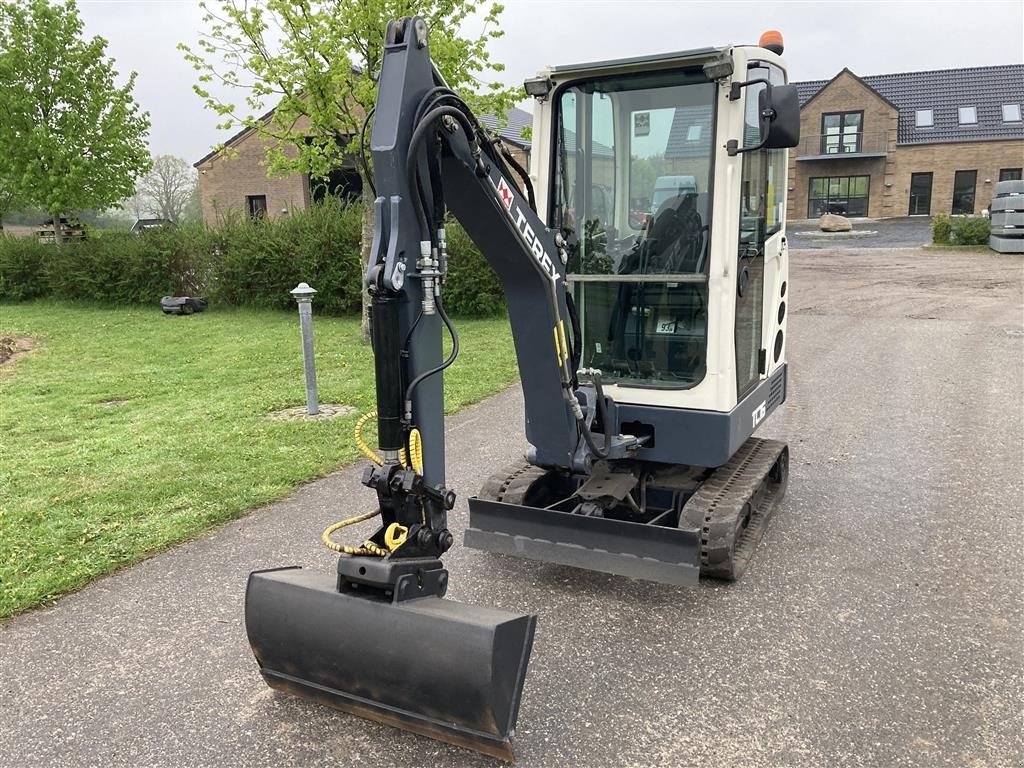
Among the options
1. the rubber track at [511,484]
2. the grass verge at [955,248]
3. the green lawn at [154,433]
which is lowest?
the green lawn at [154,433]

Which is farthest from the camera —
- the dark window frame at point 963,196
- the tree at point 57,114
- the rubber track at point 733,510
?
the dark window frame at point 963,196

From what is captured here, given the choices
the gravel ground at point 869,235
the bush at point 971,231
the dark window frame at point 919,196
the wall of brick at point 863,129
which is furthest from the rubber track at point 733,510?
the dark window frame at point 919,196

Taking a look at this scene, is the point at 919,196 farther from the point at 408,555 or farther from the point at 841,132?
the point at 408,555

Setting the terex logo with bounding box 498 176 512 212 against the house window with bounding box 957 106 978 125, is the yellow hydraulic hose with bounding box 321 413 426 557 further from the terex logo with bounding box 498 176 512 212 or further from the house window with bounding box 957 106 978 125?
the house window with bounding box 957 106 978 125

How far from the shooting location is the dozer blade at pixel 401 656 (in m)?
2.65

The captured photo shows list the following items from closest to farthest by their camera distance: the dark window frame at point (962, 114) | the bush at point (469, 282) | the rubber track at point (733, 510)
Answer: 1. the rubber track at point (733, 510)
2. the bush at point (469, 282)
3. the dark window frame at point (962, 114)

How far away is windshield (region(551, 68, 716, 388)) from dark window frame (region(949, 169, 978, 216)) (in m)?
35.5

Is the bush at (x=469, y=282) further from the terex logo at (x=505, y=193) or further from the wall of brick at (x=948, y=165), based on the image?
the wall of brick at (x=948, y=165)

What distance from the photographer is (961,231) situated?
24.1 m

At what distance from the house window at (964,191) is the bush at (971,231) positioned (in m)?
11.7

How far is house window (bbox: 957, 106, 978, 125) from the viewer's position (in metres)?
34.4

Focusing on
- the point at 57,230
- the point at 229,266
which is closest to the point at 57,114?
the point at 57,230

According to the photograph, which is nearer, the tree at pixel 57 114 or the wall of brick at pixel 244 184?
the tree at pixel 57 114

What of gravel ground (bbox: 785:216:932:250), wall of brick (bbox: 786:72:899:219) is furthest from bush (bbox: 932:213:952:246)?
wall of brick (bbox: 786:72:899:219)
